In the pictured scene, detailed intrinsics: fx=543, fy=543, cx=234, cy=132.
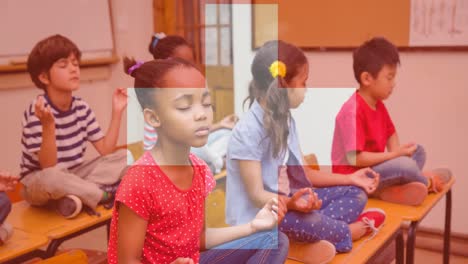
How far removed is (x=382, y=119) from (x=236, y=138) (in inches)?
27.2

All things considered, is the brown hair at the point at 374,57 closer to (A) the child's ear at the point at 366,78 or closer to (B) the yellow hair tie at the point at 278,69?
(A) the child's ear at the point at 366,78

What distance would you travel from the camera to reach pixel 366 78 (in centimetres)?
171

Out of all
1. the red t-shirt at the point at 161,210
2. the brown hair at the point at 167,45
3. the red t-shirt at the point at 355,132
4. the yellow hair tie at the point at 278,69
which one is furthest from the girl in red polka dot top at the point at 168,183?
the brown hair at the point at 167,45

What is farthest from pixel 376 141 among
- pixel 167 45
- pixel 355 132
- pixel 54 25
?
pixel 54 25

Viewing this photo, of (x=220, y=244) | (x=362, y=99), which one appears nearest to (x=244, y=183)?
(x=220, y=244)

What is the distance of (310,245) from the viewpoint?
48.6 inches

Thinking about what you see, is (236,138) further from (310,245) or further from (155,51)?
(155,51)

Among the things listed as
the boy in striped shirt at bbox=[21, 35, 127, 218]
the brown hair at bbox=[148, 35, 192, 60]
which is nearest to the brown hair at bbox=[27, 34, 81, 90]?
the boy in striped shirt at bbox=[21, 35, 127, 218]

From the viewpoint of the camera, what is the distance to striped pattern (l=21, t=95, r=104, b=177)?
1667 millimetres

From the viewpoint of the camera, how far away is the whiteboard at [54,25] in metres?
2.54

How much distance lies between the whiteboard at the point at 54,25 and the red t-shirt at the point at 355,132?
1.66m

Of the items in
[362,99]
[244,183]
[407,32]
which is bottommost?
[244,183]

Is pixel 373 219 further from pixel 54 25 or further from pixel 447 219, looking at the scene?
pixel 54 25

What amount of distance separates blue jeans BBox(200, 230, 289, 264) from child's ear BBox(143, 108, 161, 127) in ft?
1.13
